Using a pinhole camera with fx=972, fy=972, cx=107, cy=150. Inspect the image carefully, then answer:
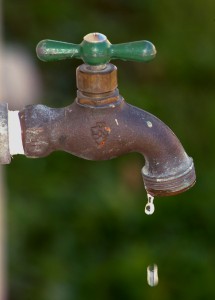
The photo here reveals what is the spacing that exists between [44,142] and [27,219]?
103 cm

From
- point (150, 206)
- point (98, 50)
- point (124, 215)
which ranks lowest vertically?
point (124, 215)

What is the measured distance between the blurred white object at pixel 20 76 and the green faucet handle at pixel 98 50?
1.46m

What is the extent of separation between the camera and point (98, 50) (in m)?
1.34

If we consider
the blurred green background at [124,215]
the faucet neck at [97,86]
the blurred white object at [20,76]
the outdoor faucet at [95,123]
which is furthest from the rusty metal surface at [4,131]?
the blurred white object at [20,76]

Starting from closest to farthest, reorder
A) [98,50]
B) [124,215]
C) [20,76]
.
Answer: [98,50] → [124,215] → [20,76]

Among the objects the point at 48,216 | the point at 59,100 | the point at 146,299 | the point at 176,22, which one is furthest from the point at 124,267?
the point at 176,22

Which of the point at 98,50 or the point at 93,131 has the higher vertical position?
the point at 98,50

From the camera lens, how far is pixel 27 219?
2428 mm

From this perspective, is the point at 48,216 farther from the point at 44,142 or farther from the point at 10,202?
the point at 44,142

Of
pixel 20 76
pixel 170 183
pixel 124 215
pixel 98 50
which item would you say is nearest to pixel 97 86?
pixel 98 50

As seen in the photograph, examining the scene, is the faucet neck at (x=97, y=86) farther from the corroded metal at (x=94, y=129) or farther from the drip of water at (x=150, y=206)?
the drip of water at (x=150, y=206)

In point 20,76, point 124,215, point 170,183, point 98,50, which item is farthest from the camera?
point 20,76

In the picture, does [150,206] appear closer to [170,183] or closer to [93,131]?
[170,183]

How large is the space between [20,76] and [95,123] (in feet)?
5.01
